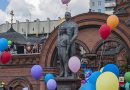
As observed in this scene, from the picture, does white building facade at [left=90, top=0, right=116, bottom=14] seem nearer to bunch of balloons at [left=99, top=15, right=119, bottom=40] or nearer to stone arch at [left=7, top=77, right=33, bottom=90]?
stone arch at [left=7, top=77, right=33, bottom=90]

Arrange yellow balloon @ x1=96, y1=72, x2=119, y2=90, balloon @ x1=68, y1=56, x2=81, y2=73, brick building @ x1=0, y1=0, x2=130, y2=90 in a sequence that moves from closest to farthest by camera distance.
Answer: yellow balloon @ x1=96, y1=72, x2=119, y2=90 < balloon @ x1=68, y1=56, x2=81, y2=73 < brick building @ x1=0, y1=0, x2=130, y2=90

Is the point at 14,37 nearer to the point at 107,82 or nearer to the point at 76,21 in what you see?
the point at 76,21

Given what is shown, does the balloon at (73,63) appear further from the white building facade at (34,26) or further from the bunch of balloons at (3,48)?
the white building facade at (34,26)

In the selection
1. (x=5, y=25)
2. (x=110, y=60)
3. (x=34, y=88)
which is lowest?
(x=34, y=88)

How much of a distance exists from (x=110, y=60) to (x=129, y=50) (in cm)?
584

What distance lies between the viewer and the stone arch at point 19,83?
102 ft

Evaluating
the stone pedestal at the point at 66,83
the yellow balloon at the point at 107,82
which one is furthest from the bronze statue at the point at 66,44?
the yellow balloon at the point at 107,82

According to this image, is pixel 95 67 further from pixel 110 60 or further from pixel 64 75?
pixel 64 75

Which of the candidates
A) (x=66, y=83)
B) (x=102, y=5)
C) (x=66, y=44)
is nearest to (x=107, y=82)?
(x=66, y=83)

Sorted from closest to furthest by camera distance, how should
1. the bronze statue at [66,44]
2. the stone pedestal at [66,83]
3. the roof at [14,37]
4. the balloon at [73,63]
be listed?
1. the balloon at [73,63]
2. the stone pedestal at [66,83]
3. the bronze statue at [66,44]
4. the roof at [14,37]

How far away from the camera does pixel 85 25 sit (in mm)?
30828

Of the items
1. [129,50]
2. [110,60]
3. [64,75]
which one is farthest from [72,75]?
[110,60]

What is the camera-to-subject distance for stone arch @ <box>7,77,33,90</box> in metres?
31.0

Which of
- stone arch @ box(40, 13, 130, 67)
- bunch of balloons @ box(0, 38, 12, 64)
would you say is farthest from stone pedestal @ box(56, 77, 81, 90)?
stone arch @ box(40, 13, 130, 67)
